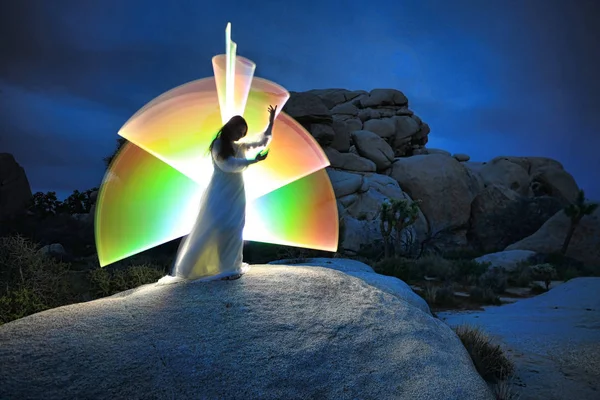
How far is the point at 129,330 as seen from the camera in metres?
4.14

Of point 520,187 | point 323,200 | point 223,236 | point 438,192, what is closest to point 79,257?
point 323,200

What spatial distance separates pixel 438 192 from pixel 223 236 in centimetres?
3008

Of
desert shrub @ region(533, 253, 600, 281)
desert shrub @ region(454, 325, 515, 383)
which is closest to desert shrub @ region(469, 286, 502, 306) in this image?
desert shrub @ region(533, 253, 600, 281)

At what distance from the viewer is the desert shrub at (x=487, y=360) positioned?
20.1 ft

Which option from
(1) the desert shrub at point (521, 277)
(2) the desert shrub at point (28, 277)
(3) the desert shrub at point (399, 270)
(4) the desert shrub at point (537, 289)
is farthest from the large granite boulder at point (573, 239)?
(2) the desert shrub at point (28, 277)

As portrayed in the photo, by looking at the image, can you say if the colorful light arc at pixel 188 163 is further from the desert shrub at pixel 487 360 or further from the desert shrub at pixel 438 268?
the desert shrub at pixel 438 268

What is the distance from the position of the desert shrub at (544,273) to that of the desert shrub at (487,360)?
10.2 m

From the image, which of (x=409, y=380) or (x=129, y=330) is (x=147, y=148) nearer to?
(x=129, y=330)

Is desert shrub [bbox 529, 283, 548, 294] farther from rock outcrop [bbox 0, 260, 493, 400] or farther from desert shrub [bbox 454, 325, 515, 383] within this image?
rock outcrop [bbox 0, 260, 493, 400]

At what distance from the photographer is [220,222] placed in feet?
19.9

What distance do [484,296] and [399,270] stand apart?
418cm

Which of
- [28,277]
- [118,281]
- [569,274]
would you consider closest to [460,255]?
[569,274]

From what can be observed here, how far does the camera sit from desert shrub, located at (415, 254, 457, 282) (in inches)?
681

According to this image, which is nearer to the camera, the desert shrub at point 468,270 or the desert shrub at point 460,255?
the desert shrub at point 468,270
